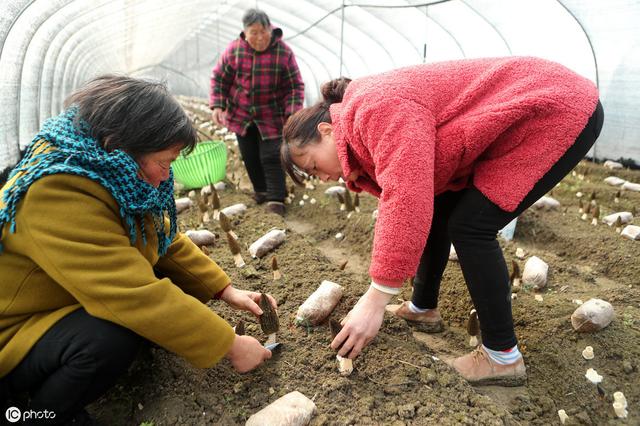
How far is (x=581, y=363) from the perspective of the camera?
87.3 inches

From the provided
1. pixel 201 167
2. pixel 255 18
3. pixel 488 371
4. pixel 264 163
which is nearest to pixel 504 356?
pixel 488 371

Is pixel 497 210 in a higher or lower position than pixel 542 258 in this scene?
higher

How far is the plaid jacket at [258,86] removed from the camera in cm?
438

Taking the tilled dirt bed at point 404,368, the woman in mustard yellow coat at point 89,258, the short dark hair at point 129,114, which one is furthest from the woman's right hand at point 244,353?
the short dark hair at point 129,114

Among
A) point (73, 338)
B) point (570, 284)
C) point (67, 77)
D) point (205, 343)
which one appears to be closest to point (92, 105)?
point (73, 338)

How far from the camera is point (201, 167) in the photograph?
191 inches

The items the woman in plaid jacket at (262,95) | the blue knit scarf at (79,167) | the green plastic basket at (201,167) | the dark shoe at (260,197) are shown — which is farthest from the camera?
the dark shoe at (260,197)

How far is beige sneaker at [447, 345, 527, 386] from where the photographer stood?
207 cm

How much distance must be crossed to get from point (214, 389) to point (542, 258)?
2.54 m

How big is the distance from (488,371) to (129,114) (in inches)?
72.7

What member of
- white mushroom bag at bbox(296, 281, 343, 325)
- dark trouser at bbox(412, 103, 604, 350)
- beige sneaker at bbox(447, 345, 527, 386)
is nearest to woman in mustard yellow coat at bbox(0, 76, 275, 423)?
white mushroom bag at bbox(296, 281, 343, 325)

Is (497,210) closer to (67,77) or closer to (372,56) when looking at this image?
(372,56)

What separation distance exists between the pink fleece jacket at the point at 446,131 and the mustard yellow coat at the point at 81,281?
0.66m

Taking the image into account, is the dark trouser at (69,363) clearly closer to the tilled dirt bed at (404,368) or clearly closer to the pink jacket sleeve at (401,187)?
the tilled dirt bed at (404,368)
